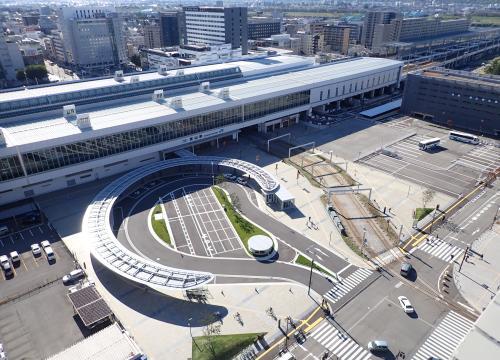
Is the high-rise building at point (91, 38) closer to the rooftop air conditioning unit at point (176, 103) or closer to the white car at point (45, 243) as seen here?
the rooftop air conditioning unit at point (176, 103)

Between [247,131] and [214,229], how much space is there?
4482 centimetres

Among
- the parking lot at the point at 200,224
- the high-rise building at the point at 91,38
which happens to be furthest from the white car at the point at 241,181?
the high-rise building at the point at 91,38

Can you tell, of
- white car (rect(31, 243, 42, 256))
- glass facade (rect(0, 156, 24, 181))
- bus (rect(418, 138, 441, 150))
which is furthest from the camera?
bus (rect(418, 138, 441, 150))

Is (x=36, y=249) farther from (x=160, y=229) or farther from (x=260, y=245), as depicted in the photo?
(x=260, y=245)

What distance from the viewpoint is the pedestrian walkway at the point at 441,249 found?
172 ft

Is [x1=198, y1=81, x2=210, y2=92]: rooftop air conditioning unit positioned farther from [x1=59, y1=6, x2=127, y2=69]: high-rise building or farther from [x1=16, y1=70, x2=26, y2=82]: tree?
[x1=59, y1=6, x2=127, y2=69]: high-rise building

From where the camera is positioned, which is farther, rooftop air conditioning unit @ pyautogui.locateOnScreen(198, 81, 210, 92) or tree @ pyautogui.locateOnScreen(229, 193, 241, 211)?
rooftop air conditioning unit @ pyautogui.locateOnScreen(198, 81, 210, 92)

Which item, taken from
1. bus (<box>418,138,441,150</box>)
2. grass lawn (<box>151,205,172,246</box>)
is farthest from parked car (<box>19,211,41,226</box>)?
bus (<box>418,138,441,150</box>)

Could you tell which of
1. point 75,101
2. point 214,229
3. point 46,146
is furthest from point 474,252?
point 75,101

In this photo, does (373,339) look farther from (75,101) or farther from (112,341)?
(75,101)

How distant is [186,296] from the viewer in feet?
147

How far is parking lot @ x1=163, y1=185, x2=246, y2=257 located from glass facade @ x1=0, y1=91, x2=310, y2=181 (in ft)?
47.0

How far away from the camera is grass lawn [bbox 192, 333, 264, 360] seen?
37594 mm

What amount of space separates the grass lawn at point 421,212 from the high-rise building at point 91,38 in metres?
177
